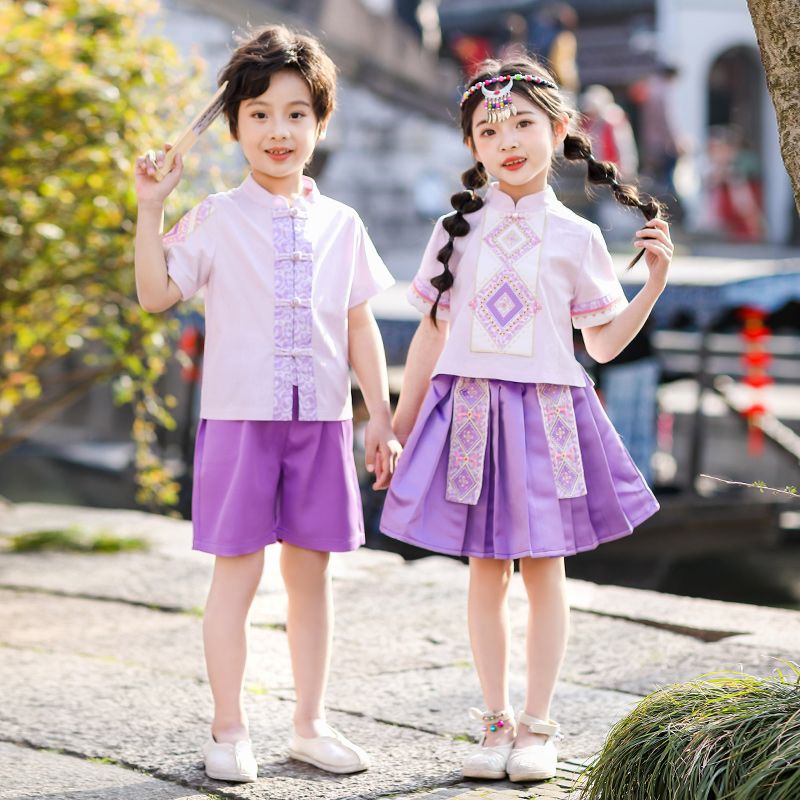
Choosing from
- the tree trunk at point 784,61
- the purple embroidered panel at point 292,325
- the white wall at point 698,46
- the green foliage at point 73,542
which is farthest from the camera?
the white wall at point 698,46

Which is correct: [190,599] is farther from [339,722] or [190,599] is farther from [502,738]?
[502,738]

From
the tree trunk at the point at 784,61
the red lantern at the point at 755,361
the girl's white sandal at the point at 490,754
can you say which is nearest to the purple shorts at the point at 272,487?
the girl's white sandal at the point at 490,754

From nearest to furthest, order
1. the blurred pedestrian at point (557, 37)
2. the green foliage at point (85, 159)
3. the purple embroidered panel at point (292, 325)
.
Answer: the purple embroidered panel at point (292, 325), the green foliage at point (85, 159), the blurred pedestrian at point (557, 37)

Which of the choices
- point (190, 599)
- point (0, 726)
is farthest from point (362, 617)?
point (0, 726)

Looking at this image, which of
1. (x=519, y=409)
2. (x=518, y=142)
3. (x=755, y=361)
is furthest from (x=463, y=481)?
(x=755, y=361)

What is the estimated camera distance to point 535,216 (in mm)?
3295

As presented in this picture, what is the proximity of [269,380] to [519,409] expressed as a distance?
1.84 ft

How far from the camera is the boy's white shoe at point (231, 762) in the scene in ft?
10.3

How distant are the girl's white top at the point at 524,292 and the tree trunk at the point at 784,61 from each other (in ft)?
2.27

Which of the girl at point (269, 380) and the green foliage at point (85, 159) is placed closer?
the girl at point (269, 380)

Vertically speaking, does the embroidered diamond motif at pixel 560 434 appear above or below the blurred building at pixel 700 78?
below

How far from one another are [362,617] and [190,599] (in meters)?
0.68

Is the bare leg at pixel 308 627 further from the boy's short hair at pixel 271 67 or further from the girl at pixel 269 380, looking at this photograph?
the boy's short hair at pixel 271 67

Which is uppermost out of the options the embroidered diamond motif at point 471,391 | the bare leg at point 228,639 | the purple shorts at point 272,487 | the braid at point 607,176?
the braid at point 607,176
